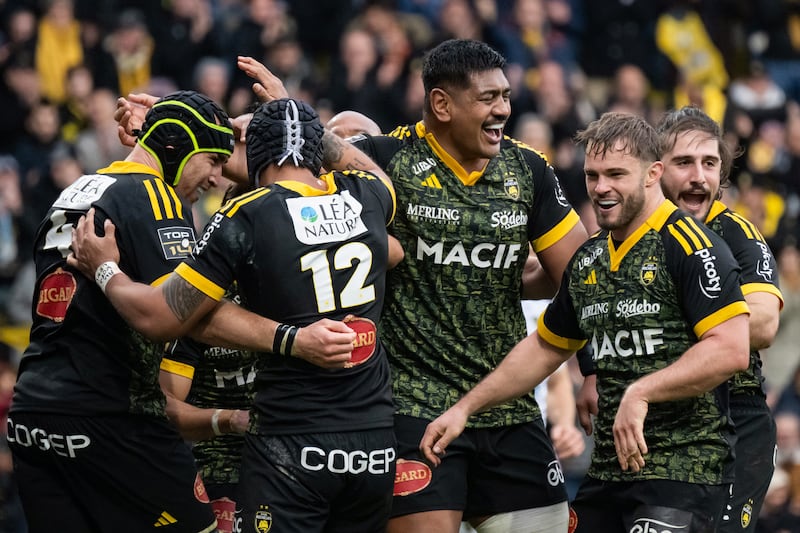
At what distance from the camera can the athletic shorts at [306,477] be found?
6137 millimetres

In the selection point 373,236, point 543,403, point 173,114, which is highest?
point 173,114

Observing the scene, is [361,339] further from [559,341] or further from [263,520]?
[559,341]

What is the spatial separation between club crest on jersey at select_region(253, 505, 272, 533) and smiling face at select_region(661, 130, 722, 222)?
114 inches

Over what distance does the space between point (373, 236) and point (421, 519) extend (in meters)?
1.59

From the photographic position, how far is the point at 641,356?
646 centimetres

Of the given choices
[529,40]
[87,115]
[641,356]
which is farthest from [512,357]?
[529,40]

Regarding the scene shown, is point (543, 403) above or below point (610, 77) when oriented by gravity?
below

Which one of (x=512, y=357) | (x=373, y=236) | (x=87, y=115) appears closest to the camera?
(x=373, y=236)

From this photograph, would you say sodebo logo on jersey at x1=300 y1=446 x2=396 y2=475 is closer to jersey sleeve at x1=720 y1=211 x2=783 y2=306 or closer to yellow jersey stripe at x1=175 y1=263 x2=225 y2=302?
yellow jersey stripe at x1=175 y1=263 x2=225 y2=302

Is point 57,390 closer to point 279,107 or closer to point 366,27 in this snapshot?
point 279,107

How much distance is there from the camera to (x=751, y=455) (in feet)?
24.0

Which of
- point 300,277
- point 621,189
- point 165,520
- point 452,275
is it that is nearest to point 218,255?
point 300,277

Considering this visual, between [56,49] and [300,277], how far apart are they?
10.9m

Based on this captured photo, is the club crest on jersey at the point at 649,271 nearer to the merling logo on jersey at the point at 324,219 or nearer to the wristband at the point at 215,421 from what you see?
the merling logo on jersey at the point at 324,219
